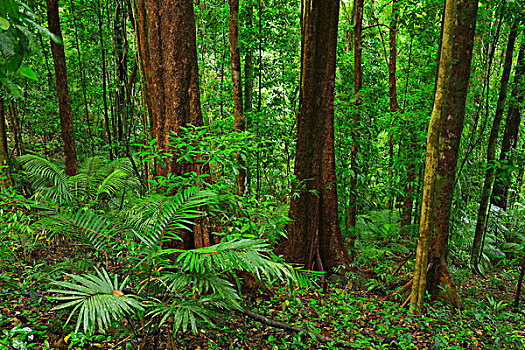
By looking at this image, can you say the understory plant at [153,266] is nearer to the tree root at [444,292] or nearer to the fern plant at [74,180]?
the fern plant at [74,180]

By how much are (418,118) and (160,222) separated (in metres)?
4.72

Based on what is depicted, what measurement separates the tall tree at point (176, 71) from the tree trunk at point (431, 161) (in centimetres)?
252

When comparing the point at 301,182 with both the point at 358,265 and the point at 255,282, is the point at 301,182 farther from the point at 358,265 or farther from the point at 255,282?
the point at 358,265

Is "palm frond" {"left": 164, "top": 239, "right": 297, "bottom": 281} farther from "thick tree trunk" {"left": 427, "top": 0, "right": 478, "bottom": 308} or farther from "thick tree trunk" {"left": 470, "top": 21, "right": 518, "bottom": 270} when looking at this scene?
"thick tree trunk" {"left": 470, "top": 21, "right": 518, "bottom": 270}


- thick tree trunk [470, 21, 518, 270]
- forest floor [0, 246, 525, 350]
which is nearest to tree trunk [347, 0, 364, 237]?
forest floor [0, 246, 525, 350]

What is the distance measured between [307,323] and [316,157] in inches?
84.8

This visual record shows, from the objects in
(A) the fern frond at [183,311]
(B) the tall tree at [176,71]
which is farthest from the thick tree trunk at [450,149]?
(A) the fern frond at [183,311]

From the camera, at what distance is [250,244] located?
2090mm

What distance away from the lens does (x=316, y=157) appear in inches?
180

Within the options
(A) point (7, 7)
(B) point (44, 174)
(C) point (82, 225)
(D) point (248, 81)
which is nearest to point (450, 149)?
(D) point (248, 81)

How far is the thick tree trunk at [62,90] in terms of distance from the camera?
17.5ft

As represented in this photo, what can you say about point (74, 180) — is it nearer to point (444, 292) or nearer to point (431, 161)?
point (431, 161)

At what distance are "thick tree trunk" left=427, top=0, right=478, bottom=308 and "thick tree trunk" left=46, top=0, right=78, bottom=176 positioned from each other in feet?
20.0

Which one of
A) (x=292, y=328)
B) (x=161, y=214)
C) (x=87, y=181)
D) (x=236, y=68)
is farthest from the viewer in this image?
(x=236, y=68)
